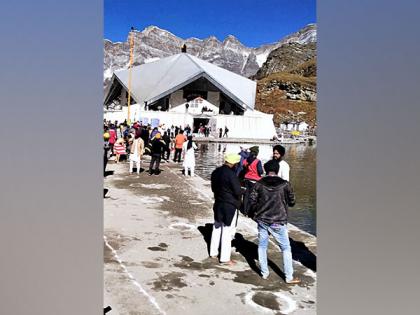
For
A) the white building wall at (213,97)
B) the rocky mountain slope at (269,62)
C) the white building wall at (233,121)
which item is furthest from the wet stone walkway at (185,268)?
the white building wall at (213,97)

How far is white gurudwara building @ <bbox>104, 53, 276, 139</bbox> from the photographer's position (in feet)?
95.7

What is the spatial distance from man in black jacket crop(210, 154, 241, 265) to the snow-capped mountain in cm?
11029

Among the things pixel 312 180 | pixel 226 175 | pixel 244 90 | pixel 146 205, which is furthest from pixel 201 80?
pixel 226 175

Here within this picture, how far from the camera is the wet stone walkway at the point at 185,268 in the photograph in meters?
3.41

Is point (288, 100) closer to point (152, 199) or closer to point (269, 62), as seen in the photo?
point (152, 199)

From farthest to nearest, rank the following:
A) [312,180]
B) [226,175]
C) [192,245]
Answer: [312,180] → [192,245] → [226,175]

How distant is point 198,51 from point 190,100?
130381 millimetres

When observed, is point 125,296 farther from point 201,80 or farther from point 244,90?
point 244,90

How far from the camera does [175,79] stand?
108 ft

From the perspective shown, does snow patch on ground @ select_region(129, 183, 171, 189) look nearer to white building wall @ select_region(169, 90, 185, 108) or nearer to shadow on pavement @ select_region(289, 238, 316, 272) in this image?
shadow on pavement @ select_region(289, 238, 316, 272)

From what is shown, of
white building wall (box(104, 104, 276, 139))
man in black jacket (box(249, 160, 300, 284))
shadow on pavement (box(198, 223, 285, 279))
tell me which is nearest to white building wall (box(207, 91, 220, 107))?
white building wall (box(104, 104, 276, 139))
